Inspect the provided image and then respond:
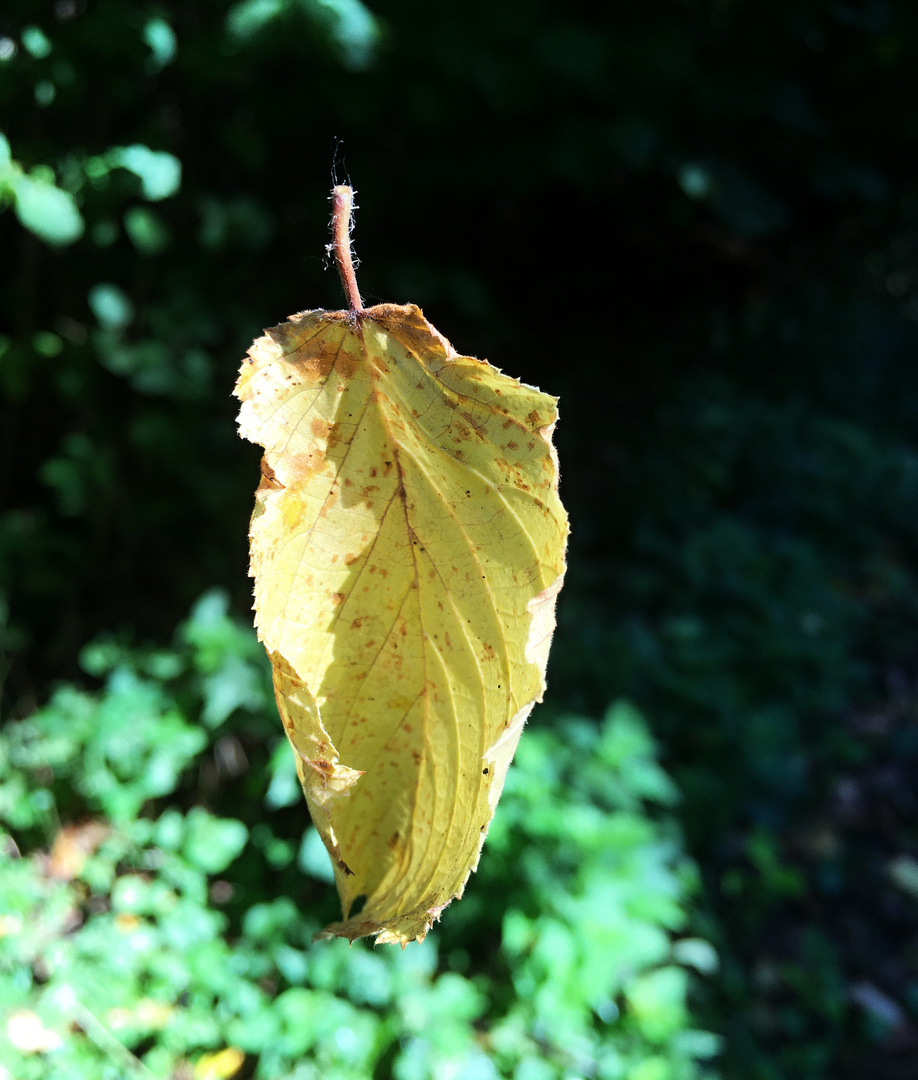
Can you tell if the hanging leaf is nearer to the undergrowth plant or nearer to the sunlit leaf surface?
the sunlit leaf surface

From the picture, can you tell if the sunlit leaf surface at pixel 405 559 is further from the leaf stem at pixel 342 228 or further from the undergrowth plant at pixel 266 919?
the undergrowth plant at pixel 266 919

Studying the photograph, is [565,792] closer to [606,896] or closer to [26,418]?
[606,896]

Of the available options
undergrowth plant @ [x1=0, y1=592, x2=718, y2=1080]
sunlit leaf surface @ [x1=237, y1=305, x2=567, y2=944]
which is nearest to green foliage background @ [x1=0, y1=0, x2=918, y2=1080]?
undergrowth plant @ [x1=0, y1=592, x2=718, y2=1080]

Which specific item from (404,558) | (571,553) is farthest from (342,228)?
(571,553)

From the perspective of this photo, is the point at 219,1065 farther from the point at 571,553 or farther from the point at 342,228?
the point at 571,553

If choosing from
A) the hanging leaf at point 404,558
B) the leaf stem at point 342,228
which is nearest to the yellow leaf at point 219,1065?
the hanging leaf at point 404,558

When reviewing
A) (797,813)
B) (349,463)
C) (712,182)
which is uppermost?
(349,463)

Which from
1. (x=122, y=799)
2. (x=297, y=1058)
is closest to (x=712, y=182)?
(x=122, y=799)
